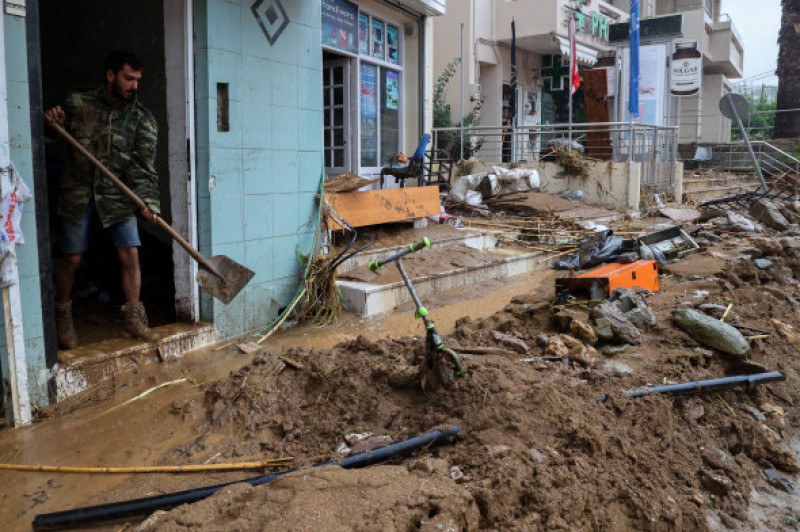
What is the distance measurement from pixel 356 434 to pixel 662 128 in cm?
1277

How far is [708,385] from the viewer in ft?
13.4

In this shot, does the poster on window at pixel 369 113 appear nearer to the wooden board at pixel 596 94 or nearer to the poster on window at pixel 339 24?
the poster on window at pixel 339 24

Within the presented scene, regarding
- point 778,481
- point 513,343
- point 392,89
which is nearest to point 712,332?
point 778,481

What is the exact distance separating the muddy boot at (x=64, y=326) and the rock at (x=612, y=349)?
3951mm

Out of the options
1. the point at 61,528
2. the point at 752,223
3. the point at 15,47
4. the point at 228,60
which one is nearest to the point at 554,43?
the point at 752,223

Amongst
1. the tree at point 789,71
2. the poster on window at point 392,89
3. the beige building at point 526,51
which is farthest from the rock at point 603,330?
the tree at point 789,71

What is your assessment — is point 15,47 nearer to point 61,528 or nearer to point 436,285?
point 61,528

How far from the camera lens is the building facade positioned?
3.85 meters

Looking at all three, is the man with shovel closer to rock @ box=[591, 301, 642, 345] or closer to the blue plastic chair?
rock @ box=[591, 301, 642, 345]

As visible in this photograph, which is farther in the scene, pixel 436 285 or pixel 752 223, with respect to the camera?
pixel 752 223

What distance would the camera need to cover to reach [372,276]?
688cm

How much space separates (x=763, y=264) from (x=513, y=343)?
5.22m

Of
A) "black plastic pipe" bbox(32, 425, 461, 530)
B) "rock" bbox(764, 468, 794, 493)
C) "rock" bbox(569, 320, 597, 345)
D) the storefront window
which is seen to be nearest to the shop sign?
the storefront window

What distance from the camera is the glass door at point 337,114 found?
9656mm
